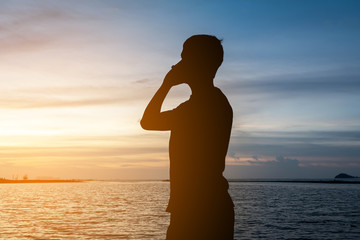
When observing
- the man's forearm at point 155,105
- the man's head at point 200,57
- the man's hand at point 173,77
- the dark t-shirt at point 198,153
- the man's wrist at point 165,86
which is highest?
the man's head at point 200,57

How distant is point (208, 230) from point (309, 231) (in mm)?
48345

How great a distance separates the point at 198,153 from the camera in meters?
3.06

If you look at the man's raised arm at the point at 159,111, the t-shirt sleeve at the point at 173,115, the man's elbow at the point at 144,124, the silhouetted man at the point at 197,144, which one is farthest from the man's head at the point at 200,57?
the man's elbow at the point at 144,124

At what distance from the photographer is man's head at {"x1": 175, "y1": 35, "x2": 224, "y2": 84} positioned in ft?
10.2

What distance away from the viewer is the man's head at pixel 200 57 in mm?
3109

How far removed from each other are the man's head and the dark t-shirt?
17cm

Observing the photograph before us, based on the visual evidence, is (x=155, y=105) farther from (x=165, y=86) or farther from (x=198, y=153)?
(x=198, y=153)

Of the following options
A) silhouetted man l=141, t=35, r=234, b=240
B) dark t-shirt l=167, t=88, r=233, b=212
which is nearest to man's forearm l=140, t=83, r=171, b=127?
silhouetted man l=141, t=35, r=234, b=240

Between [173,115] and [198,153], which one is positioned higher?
[173,115]

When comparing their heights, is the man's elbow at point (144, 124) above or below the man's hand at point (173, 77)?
below

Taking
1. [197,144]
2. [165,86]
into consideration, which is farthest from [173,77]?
[197,144]

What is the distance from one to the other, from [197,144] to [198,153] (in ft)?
0.22

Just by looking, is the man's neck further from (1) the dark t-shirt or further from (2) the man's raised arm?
(2) the man's raised arm

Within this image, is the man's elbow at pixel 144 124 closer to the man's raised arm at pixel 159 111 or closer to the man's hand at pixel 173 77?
the man's raised arm at pixel 159 111
